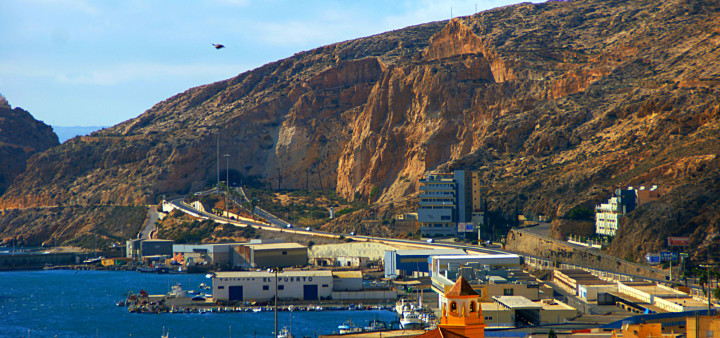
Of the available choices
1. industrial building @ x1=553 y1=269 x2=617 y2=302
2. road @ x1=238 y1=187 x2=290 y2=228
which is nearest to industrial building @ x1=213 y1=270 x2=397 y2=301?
industrial building @ x1=553 y1=269 x2=617 y2=302

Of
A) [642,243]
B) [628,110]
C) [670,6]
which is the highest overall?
[670,6]

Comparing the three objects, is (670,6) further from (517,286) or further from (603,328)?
(603,328)

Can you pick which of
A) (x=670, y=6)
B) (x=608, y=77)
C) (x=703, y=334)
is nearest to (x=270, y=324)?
(x=703, y=334)

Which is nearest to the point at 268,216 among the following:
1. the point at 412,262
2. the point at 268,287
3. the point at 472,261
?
the point at 412,262

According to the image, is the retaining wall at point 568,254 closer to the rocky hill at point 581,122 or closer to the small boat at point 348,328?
the rocky hill at point 581,122

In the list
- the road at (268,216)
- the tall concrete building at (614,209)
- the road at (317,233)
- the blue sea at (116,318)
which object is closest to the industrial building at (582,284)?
the road at (317,233)
